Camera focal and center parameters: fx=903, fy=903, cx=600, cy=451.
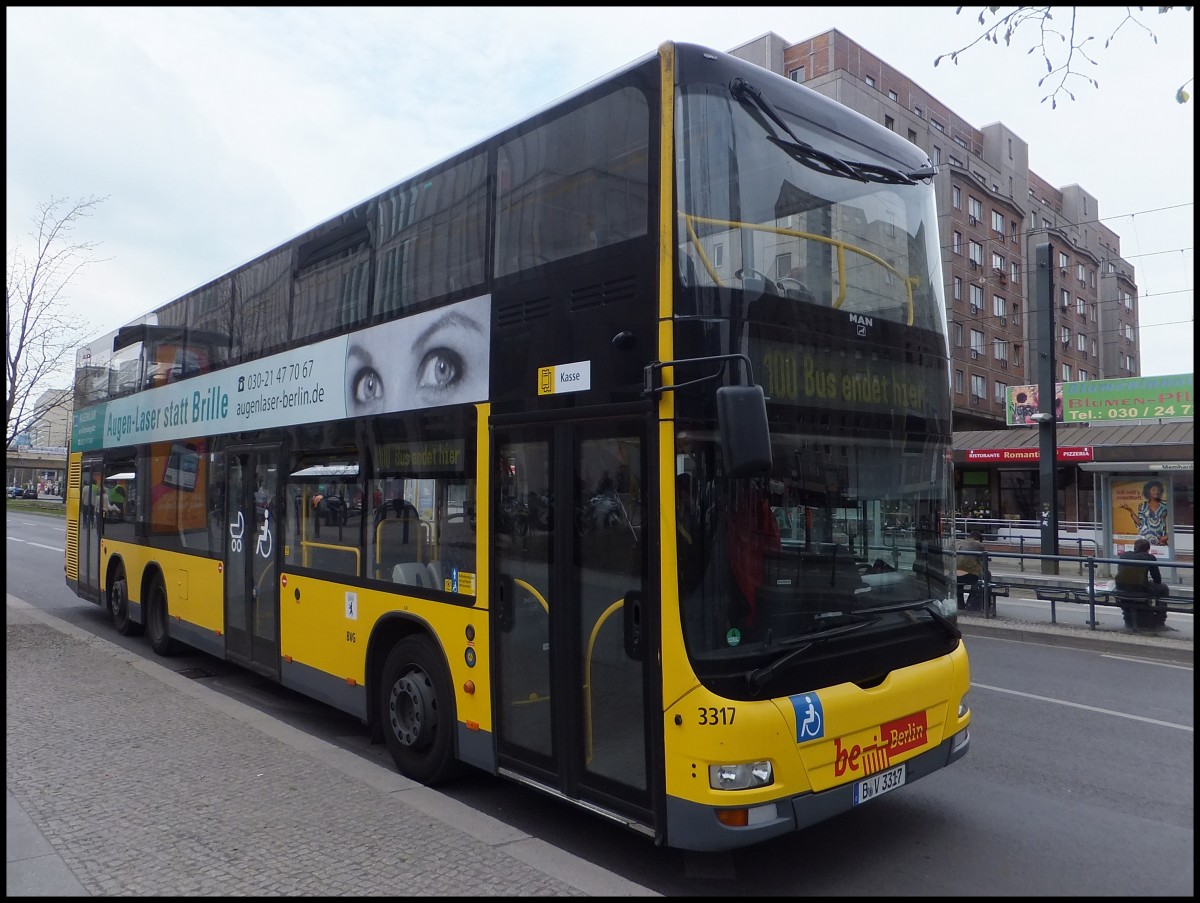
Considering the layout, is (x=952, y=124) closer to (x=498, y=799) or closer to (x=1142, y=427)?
(x=1142, y=427)

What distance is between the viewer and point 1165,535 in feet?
59.4

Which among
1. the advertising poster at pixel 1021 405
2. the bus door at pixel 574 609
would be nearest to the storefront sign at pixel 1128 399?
the advertising poster at pixel 1021 405

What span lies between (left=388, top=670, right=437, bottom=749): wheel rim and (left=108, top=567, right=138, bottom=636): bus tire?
7.10m

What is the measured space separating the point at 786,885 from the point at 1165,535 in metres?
17.1

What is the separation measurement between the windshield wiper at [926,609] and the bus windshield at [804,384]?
0.05 ft

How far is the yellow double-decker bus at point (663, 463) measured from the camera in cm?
430

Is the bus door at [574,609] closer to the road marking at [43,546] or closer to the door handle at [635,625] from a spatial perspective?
the door handle at [635,625]

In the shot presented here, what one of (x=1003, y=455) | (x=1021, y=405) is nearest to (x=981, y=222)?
Answer: (x=1021, y=405)

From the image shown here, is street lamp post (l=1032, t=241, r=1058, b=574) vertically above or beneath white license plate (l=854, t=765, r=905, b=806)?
above

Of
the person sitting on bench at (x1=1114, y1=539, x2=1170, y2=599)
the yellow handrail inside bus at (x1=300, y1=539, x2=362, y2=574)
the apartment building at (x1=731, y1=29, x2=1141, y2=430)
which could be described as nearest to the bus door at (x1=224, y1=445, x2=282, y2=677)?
the yellow handrail inside bus at (x1=300, y1=539, x2=362, y2=574)

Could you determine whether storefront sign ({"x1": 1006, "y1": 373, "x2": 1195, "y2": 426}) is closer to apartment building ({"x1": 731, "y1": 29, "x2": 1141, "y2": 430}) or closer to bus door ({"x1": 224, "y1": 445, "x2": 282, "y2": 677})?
apartment building ({"x1": 731, "y1": 29, "x2": 1141, "y2": 430})

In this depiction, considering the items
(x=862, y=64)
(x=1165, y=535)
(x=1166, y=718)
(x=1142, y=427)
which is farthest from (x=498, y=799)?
(x=862, y=64)

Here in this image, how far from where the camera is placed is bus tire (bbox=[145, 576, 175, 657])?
1059 centimetres

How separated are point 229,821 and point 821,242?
4488 millimetres
